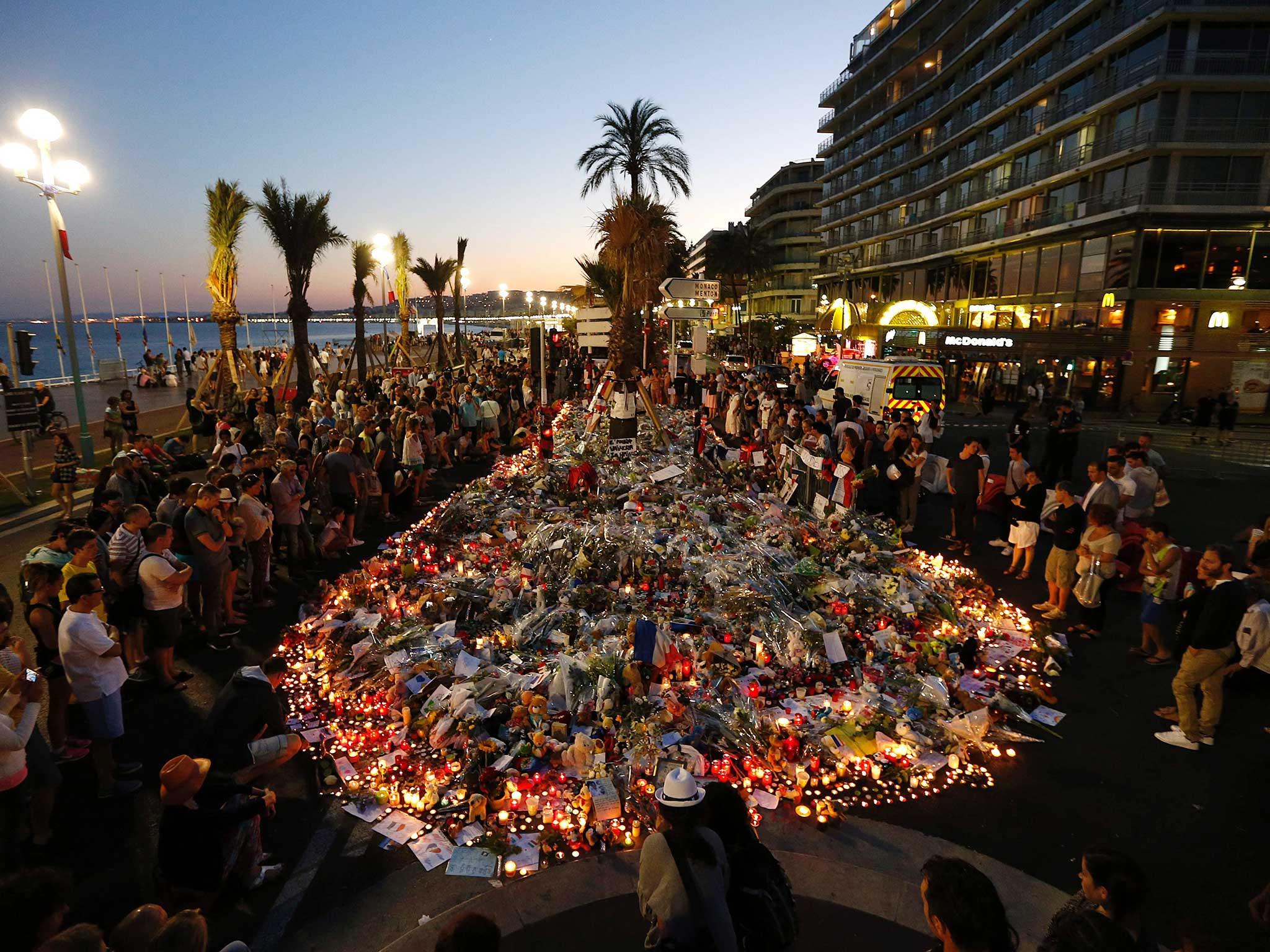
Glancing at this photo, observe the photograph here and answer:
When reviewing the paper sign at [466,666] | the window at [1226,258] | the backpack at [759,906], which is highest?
the window at [1226,258]

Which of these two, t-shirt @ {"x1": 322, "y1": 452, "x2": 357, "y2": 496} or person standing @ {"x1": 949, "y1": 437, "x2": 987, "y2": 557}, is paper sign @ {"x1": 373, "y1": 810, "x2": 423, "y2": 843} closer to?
t-shirt @ {"x1": 322, "y1": 452, "x2": 357, "y2": 496}

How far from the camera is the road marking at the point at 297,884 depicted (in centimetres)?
385

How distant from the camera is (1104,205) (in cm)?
3191

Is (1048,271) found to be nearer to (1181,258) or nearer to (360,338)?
(1181,258)

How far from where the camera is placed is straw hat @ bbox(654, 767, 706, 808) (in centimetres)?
295

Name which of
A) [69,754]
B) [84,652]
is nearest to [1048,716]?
[84,652]

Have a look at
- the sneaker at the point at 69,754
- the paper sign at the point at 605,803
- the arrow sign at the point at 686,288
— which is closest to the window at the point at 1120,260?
the arrow sign at the point at 686,288

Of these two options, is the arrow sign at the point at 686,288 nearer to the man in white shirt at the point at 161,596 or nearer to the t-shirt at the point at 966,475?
the t-shirt at the point at 966,475

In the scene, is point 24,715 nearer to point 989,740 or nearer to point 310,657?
point 310,657

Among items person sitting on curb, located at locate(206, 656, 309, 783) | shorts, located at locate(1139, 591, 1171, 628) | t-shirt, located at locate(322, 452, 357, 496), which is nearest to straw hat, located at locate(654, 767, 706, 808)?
person sitting on curb, located at locate(206, 656, 309, 783)

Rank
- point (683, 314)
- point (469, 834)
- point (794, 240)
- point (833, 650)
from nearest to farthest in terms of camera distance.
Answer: point (469, 834) → point (833, 650) → point (683, 314) → point (794, 240)

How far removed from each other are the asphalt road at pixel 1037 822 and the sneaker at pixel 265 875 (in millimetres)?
55

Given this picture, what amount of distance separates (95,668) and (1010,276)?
1890 inches

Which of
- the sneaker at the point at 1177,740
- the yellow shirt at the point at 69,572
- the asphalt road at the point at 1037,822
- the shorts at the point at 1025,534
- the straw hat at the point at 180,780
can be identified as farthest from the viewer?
the shorts at the point at 1025,534
